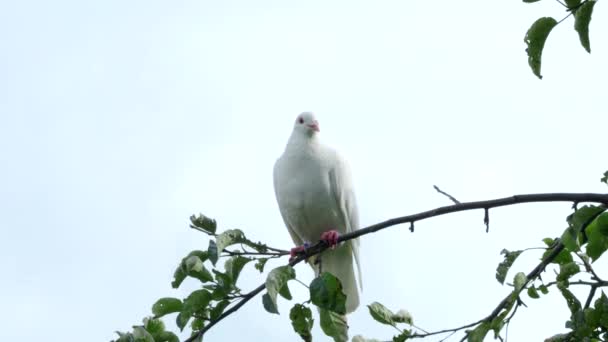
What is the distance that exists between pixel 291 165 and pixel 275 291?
186 inches

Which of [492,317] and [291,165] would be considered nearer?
[492,317]

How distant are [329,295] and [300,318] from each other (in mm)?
462

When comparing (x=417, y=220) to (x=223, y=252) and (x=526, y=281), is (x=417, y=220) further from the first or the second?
(x=223, y=252)

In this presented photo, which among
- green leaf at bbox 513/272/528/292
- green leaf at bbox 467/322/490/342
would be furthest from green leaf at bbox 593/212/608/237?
green leaf at bbox 467/322/490/342

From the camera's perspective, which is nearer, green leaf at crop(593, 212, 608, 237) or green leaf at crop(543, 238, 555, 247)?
green leaf at crop(593, 212, 608, 237)

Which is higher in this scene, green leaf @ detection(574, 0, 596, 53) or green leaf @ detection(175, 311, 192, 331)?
green leaf @ detection(574, 0, 596, 53)

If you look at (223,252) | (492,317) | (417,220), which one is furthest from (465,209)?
(223,252)

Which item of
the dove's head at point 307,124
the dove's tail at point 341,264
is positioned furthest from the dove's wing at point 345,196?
the dove's head at point 307,124

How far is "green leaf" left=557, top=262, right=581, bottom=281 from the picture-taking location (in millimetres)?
4762

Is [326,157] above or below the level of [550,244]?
above

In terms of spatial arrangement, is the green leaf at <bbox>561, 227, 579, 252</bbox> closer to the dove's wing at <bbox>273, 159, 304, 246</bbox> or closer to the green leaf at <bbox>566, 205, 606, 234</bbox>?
the green leaf at <bbox>566, 205, 606, 234</bbox>

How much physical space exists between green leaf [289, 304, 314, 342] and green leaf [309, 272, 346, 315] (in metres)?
0.39

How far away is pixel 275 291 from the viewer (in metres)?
4.56

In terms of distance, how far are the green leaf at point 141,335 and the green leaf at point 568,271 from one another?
2099 mm
